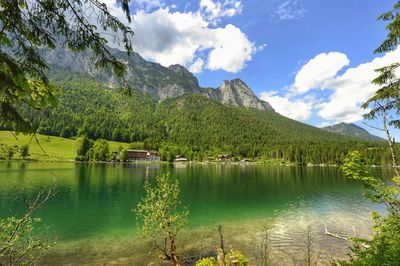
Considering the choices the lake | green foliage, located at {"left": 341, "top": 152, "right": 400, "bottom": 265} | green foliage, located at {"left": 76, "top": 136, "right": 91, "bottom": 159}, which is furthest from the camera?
green foliage, located at {"left": 76, "top": 136, "right": 91, "bottom": 159}

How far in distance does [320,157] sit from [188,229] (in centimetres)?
19528

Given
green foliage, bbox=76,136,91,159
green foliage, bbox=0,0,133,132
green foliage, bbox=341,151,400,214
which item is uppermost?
green foliage, bbox=76,136,91,159

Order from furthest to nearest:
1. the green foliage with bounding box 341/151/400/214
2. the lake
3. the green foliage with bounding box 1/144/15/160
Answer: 1. the lake
2. the green foliage with bounding box 341/151/400/214
3. the green foliage with bounding box 1/144/15/160

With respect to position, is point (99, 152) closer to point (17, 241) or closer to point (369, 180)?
point (17, 241)

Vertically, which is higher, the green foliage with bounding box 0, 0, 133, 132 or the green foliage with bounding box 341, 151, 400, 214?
the green foliage with bounding box 0, 0, 133, 132

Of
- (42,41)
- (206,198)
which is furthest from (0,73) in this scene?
(206,198)

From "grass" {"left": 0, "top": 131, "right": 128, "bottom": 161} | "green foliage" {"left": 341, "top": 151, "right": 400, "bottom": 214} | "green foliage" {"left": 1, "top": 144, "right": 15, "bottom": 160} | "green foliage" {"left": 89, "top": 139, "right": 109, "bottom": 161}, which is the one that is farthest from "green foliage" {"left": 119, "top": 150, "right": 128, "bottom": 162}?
"green foliage" {"left": 1, "top": 144, "right": 15, "bottom": 160}

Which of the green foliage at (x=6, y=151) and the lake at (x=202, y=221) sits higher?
the green foliage at (x=6, y=151)

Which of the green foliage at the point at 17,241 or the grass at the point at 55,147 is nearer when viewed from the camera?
the green foliage at the point at 17,241

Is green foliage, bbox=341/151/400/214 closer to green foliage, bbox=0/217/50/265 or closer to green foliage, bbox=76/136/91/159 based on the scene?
green foliage, bbox=0/217/50/265

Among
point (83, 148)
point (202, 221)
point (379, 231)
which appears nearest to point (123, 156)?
point (83, 148)

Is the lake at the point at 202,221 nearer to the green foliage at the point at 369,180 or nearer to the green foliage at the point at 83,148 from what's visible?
the green foliage at the point at 369,180

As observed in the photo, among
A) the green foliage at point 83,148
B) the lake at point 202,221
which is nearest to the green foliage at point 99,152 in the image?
the green foliage at point 83,148

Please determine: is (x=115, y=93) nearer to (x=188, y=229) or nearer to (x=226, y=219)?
(x=188, y=229)
